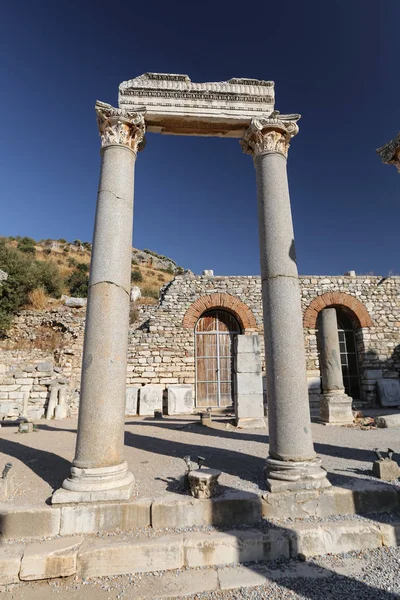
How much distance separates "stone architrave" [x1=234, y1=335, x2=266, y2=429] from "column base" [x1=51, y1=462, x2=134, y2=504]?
17.4 feet

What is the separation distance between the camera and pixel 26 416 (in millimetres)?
10492

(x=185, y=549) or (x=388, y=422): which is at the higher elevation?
(x=388, y=422)

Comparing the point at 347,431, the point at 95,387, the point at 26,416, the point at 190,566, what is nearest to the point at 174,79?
the point at 95,387

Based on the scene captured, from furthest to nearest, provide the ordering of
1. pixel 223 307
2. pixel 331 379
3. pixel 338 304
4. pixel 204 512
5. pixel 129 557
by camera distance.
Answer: pixel 338 304 → pixel 223 307 → pixel 331 379 → pixel 204 512 → pixel 129 557

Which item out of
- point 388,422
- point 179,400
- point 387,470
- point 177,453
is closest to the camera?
point 387,470

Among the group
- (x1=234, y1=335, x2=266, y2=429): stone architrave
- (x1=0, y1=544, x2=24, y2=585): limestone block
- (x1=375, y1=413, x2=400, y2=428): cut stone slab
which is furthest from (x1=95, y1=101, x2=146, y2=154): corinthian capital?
(x1=375, y1=413, x2=400, y2=428): cut stone slab

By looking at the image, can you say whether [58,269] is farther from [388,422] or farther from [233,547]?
[233,547]

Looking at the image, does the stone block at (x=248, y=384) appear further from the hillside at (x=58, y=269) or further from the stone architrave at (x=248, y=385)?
the hillside at (x=58, y=269)

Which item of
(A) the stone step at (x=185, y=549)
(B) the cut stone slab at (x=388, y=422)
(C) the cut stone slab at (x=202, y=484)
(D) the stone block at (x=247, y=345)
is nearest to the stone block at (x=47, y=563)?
(A) the stone step at (x=185, y=549)

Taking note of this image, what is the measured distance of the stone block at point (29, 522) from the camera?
3.21 metres

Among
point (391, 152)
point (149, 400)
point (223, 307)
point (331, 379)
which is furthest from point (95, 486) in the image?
point (223, 307)

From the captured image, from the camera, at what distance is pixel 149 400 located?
11.5 metres

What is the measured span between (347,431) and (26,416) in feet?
30.4

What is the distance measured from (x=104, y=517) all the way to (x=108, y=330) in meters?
1.96
